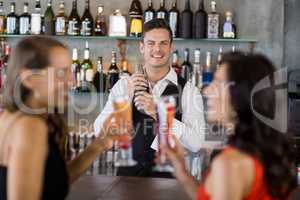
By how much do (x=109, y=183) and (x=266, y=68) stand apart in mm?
941

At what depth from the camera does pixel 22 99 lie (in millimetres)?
1189

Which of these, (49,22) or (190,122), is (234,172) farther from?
(49,22)

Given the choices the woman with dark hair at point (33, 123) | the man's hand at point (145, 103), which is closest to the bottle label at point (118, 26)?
the man's hand at point (145, 103)

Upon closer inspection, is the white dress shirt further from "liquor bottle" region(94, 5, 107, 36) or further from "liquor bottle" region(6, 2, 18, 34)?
"liquor bottle" region(6, 2, 18, 34)

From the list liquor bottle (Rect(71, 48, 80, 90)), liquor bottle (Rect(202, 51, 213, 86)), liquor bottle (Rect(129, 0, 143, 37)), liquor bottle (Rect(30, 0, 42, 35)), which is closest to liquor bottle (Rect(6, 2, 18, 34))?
liquor bottle (Rect(30, 0, 42, 35))

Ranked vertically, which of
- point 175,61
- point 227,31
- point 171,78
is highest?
point 227,31

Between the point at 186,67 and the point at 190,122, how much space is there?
109 centimetres

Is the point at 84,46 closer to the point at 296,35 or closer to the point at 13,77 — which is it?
the point at 296,35

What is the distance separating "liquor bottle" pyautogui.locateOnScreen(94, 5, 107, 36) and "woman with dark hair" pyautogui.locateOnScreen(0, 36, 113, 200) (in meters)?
2.35

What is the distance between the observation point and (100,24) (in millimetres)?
3584

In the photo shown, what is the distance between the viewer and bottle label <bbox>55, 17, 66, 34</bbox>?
11.7ft

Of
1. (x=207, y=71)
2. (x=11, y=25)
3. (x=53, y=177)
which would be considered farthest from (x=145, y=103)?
(x=11, y=25)

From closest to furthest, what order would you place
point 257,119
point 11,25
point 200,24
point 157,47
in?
1. point 257,119
2. point 157,47
3. point 200,24
4. point 11,25

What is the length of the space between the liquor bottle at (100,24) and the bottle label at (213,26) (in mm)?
725
